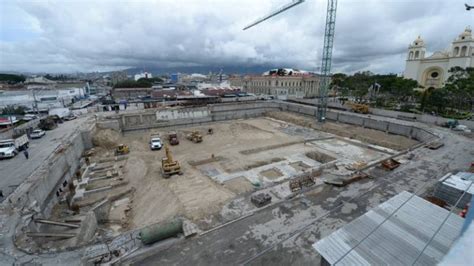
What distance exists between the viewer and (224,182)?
16609 mm

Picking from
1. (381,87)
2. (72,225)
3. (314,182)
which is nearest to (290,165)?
(314,182)

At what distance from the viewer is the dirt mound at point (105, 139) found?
83.9 ft

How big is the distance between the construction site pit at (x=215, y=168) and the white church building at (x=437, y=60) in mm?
44897

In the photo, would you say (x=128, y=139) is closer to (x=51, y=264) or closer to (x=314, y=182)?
(x=51, y=264)

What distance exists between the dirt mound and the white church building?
72.0 metres

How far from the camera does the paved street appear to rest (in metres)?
13.3

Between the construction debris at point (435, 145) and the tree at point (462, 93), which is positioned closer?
the construction debris at point (435, 145)

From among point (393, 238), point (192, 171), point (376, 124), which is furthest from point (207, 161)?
point (376, 124)

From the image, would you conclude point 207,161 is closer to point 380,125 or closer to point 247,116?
point 247,116

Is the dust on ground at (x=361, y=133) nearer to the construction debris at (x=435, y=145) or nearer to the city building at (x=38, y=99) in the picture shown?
the construction debris at (x=435, y=145)

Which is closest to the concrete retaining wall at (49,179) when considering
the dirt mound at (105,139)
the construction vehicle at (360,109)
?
the dirt mound at (105,139)

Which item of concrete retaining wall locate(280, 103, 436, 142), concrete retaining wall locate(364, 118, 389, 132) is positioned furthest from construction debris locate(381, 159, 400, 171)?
concrete retaining wall locate(364, 118, 389, 132)

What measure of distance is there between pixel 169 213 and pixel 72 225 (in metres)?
4.79

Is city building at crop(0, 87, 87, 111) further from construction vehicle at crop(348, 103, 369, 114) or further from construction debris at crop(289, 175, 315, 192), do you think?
construction vehicle at crop(348, 103, 369, 114)
